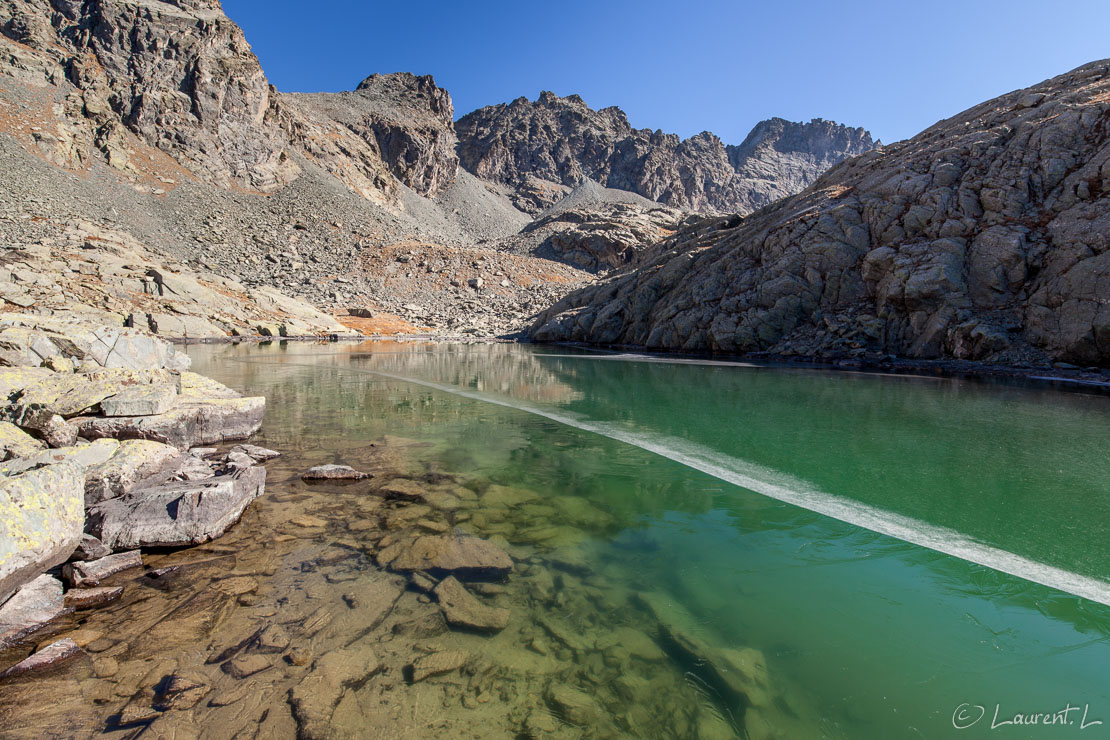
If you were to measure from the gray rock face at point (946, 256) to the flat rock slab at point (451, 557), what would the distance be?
27.8 m

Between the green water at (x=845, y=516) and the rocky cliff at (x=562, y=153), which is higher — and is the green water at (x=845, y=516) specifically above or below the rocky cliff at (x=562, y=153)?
below

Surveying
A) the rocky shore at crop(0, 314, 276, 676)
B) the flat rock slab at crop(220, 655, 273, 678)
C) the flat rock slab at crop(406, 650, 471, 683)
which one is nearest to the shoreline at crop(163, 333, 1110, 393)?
the flat rock slab at crop(406, 650, 471, 683)

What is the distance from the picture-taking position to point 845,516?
21.8ft

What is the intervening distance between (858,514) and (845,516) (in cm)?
22

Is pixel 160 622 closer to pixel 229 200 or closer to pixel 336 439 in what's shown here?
pixel 336 439

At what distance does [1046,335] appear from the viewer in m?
22.3

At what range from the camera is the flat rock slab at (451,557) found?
16.9 ft

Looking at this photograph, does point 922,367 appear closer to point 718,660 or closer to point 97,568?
point 718,660

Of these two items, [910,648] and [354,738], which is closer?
[354,738]

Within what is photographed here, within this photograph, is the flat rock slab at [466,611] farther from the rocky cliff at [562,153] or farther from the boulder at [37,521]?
the rocky cliff at [562,153]

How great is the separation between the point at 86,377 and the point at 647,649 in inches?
446

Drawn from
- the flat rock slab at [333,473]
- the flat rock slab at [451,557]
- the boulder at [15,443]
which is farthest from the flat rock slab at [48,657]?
the flat rock slab at [333,473]

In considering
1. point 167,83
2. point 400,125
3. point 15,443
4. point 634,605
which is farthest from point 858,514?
point 400,125

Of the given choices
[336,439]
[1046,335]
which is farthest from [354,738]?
[1046,335]
